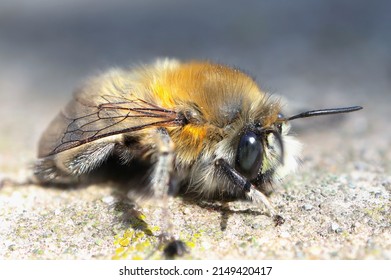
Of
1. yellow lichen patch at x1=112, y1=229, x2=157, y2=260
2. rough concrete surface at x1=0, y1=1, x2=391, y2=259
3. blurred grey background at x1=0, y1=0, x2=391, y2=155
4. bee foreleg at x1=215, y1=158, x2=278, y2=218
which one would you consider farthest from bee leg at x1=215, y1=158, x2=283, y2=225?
blurred grey background at x1=0, y1=0, x2=391, y2=155

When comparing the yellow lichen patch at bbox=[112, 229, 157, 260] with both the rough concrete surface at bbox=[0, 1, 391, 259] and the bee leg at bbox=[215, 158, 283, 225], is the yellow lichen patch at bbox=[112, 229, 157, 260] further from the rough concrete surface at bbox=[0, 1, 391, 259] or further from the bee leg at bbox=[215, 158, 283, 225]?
the bee leg at bbox=[215, 158, 283, 225]

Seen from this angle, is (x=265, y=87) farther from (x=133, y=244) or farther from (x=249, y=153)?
(x=133, y=244)

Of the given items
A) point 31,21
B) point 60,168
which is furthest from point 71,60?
point 60,168

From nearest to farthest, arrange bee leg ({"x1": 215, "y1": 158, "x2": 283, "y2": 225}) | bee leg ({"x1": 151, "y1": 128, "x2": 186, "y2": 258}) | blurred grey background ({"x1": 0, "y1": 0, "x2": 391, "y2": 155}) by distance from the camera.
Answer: bee leg ({"x1": 151, "y1": 128, "x2": 186, "y2": 258}) < bee leg ({"x1": 215, "y1": 158, "x2": 283, "y2": 225}) < blurred grey background ({"x1": 0, "y1": 0, "x2": 391, "y2": 155})

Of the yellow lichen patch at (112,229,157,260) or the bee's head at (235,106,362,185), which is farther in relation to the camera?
the bee's head at (235,106,362,185)

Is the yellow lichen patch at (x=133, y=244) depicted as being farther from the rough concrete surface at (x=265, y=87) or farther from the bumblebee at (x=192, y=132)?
the bumblebee at (x=192, y=132)

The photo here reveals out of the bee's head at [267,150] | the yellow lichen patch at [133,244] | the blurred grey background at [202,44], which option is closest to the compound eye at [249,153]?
the bee's head at [267,150]

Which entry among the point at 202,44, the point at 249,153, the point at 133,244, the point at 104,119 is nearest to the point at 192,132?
the point at 249,153
